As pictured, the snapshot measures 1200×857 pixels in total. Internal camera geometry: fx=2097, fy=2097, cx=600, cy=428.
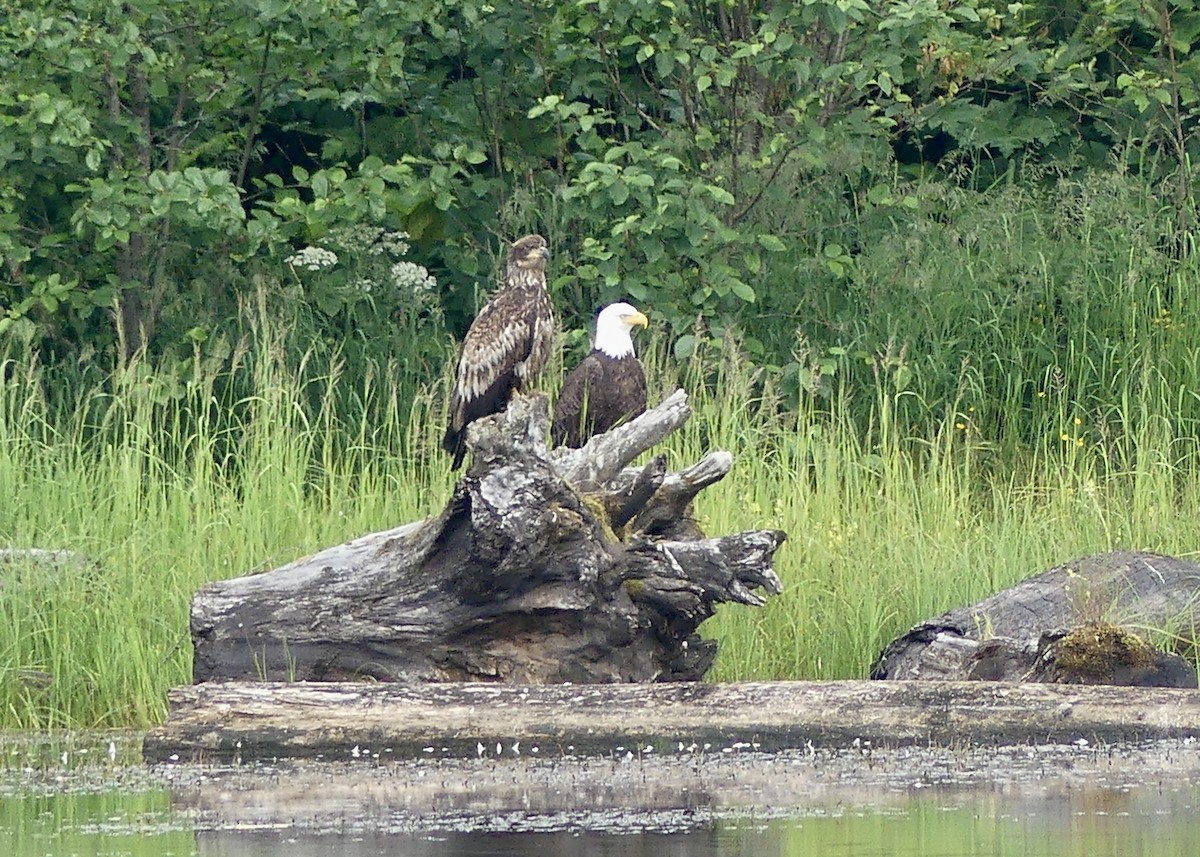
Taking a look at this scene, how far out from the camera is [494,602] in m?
5.73

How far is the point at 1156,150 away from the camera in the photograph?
1102 cm

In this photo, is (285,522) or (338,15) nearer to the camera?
(285,522)

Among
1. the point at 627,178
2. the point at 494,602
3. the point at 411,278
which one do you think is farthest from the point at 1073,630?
the point at 411,278

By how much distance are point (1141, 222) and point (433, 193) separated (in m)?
3.40

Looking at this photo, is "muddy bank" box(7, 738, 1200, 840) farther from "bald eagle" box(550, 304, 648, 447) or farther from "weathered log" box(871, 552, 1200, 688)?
"bald eagle" box(550, 304, 648, 447)

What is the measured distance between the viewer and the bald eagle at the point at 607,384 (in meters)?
8.54

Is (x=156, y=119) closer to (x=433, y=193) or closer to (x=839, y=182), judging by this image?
(x=433, y=193)

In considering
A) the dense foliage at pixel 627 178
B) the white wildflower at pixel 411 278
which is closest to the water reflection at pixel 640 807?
the dense foliage at pixel 627 178

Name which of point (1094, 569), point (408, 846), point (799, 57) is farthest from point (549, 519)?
point (799, 57)

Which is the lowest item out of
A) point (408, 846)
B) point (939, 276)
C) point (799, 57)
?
point (408, 846)

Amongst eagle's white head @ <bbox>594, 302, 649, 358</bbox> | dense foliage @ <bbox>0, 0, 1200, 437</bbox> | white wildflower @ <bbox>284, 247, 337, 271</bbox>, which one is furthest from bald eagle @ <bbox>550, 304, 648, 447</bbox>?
white wildflower @ <bbox>284, 247, 337, 271</bbox>

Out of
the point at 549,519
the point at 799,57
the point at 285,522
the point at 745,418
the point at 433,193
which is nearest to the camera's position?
the point at 549,519

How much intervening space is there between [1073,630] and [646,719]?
123 centimetres

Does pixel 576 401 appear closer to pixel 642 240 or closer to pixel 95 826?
pixel 642 240
